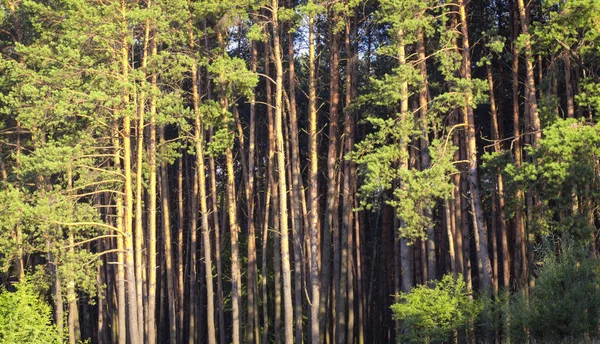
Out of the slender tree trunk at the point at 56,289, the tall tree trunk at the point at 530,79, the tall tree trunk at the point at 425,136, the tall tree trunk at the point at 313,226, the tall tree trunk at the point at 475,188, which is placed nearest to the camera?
the tall tree trunk at the point at 530,79

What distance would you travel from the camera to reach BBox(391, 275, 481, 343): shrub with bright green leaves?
69.5 feet

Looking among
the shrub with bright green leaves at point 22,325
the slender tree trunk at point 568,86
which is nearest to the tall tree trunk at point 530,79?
the slender tree trunk at point 568,86

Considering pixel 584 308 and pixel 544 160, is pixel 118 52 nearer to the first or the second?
pixel 544 160

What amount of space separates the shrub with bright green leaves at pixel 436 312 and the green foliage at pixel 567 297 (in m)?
2.65

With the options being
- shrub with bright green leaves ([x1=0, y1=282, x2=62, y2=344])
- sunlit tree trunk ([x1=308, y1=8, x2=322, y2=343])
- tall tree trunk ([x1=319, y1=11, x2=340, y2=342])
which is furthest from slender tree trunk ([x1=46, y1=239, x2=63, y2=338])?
tall tree trunk ([x1=319, y1=11, x2=340, y2=342])

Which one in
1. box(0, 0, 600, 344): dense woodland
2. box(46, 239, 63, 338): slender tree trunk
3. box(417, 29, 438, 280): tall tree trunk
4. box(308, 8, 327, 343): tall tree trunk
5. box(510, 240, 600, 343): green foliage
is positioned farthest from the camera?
box(308, 8, 327, 343): tall tree trunk

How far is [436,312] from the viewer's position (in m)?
21.2

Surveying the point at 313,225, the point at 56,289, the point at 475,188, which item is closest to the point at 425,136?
the point at 475,188

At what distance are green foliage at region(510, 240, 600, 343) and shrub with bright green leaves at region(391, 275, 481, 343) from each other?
2.65 metres

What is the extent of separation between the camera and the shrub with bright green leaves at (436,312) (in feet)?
69.5

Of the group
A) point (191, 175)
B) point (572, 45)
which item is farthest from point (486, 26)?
point (191, 175)

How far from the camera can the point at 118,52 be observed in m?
24.9

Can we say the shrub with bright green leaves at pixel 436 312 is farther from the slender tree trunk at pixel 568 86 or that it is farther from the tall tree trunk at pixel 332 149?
the tall tree trunk at pixel 332 149

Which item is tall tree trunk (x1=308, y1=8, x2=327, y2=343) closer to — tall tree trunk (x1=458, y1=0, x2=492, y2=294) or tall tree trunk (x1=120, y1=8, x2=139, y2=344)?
tall tree trunk (x1=458, y1=0, x2=492, y2=294)
